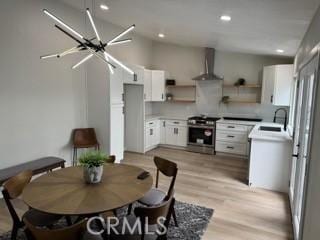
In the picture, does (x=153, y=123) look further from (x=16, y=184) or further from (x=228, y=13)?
(x=16, y=184)

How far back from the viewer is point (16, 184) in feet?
7.59

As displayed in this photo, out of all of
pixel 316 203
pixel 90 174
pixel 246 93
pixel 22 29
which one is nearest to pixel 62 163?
pixel 90 174

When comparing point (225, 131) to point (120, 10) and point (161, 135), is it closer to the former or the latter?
point (161, 135)

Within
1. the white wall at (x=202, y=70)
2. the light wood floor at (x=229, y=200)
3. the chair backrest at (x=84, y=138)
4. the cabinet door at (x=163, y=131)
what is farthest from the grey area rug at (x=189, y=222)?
the white wall at (x=202, y=70)

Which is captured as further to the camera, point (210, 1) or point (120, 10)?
point (120, 10)

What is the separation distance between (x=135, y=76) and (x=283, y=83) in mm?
3198

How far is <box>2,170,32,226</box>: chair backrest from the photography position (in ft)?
7.02

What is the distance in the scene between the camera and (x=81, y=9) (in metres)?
4.49

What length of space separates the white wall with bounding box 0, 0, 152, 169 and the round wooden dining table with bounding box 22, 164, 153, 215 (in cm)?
158

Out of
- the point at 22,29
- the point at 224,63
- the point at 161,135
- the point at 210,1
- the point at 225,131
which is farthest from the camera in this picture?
the point at 161,135

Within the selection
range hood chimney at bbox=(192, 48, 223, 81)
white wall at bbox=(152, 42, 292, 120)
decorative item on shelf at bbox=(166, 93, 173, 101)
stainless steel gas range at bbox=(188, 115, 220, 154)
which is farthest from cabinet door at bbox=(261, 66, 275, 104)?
decorative item on shelf at bbox=(166, 93, 173, 101)

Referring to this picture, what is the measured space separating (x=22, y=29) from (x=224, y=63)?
15.2 ft

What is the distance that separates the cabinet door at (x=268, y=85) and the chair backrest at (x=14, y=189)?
4.81 m

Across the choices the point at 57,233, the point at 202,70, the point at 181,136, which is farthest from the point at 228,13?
the point at 181,136
